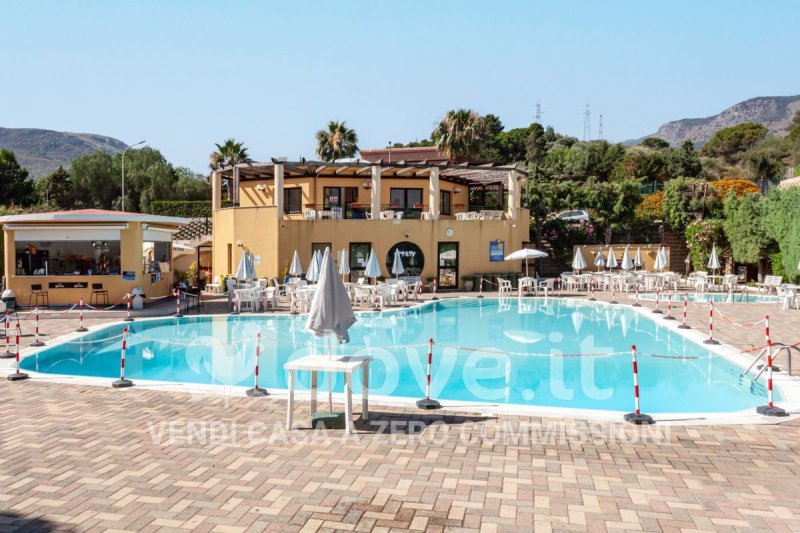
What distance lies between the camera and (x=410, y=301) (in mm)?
23812

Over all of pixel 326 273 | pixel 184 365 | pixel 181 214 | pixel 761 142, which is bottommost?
pixel 184 365

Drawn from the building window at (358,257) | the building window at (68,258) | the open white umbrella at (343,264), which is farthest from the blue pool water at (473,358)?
the building window at (358,257)

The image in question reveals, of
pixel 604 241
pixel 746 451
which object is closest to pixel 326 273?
pixel 746 451

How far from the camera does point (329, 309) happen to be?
7.57 meters

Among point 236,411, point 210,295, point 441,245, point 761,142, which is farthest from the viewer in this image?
point 761,142

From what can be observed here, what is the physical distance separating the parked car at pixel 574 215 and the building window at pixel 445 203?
7355mm

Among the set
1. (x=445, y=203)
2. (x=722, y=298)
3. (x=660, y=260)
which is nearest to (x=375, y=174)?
(x=445, y=203)

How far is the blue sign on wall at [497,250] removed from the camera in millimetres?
28781

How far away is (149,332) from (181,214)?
2889 cm

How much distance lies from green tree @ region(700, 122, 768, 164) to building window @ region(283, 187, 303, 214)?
62.2 metres

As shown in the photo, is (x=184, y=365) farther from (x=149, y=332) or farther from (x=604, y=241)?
(x=604, y=241)

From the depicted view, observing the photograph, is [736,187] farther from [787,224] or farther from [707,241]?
[787,224]

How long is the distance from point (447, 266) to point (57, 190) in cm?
3877

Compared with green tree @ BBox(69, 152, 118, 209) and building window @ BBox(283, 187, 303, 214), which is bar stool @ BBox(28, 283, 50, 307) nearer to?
building window @ BBox(283, 187, 303, 214)
